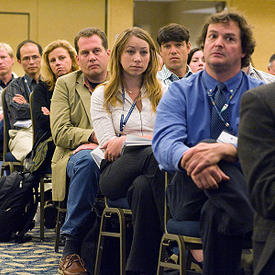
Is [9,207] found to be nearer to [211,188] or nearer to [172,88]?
[172,88]

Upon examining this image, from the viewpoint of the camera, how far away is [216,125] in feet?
9.26

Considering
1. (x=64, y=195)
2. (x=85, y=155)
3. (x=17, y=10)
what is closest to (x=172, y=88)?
(x=85, y=155)

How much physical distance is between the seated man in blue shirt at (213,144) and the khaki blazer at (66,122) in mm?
1507

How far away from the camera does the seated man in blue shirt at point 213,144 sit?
2.45 meters

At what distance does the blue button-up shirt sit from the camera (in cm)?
276

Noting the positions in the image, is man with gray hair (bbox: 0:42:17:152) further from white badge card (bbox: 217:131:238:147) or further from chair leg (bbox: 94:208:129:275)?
white badge card (bbox: 217:131:238:147)

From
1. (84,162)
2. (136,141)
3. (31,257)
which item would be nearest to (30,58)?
(31,257)

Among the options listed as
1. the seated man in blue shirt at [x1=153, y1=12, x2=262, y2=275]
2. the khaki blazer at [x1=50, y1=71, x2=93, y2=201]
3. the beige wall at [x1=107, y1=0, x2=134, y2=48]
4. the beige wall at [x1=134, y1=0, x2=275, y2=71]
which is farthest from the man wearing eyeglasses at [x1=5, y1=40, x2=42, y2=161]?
the beige wall at [x1=134, y1=0, x2=275, y2=71]

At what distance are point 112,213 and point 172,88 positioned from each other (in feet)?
3.36

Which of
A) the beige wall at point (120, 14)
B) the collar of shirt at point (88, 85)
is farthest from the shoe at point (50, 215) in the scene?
the beige wall at point (120, 14)

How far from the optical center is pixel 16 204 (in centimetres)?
509

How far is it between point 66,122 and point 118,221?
108 cm

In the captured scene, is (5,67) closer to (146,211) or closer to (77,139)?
(77,139)

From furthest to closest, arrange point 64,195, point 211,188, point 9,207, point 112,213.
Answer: point 9,207, point 64,195, point 112,213, point 211,188
